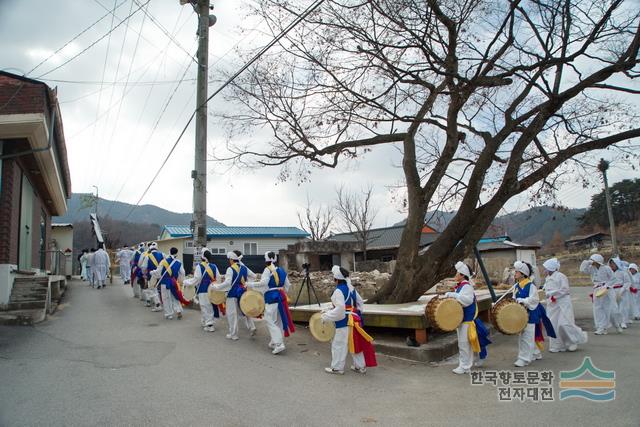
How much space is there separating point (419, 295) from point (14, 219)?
1060cm

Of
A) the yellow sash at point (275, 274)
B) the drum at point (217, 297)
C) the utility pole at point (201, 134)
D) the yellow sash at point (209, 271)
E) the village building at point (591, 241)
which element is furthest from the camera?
the village building at point (591, 241)

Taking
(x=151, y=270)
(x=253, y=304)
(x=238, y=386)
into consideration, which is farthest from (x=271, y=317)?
(x=151, y=270)

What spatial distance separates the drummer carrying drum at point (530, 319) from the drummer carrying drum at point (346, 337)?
2.63m

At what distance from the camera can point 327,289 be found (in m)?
19.9

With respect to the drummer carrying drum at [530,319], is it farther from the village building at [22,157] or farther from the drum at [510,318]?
the village building at [22,157]

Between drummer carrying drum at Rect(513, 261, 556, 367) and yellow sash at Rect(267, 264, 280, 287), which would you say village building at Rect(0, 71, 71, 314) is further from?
drummer carrying drum at Rect(513, 261, 556, 367)

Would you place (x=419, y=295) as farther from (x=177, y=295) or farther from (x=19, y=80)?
→ (x=19, y=80)

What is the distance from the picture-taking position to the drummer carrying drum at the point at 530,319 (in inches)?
325

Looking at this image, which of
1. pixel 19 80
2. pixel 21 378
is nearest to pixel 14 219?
pixel 19 80

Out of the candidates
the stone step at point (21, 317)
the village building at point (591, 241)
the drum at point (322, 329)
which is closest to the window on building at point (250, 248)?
the stone step at point (21, 317)

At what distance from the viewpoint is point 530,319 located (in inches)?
328

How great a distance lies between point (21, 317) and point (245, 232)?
2968cm

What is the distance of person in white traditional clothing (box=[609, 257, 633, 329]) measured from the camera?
12.2 m

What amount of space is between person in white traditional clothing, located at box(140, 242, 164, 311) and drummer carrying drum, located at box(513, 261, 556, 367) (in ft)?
30.0
